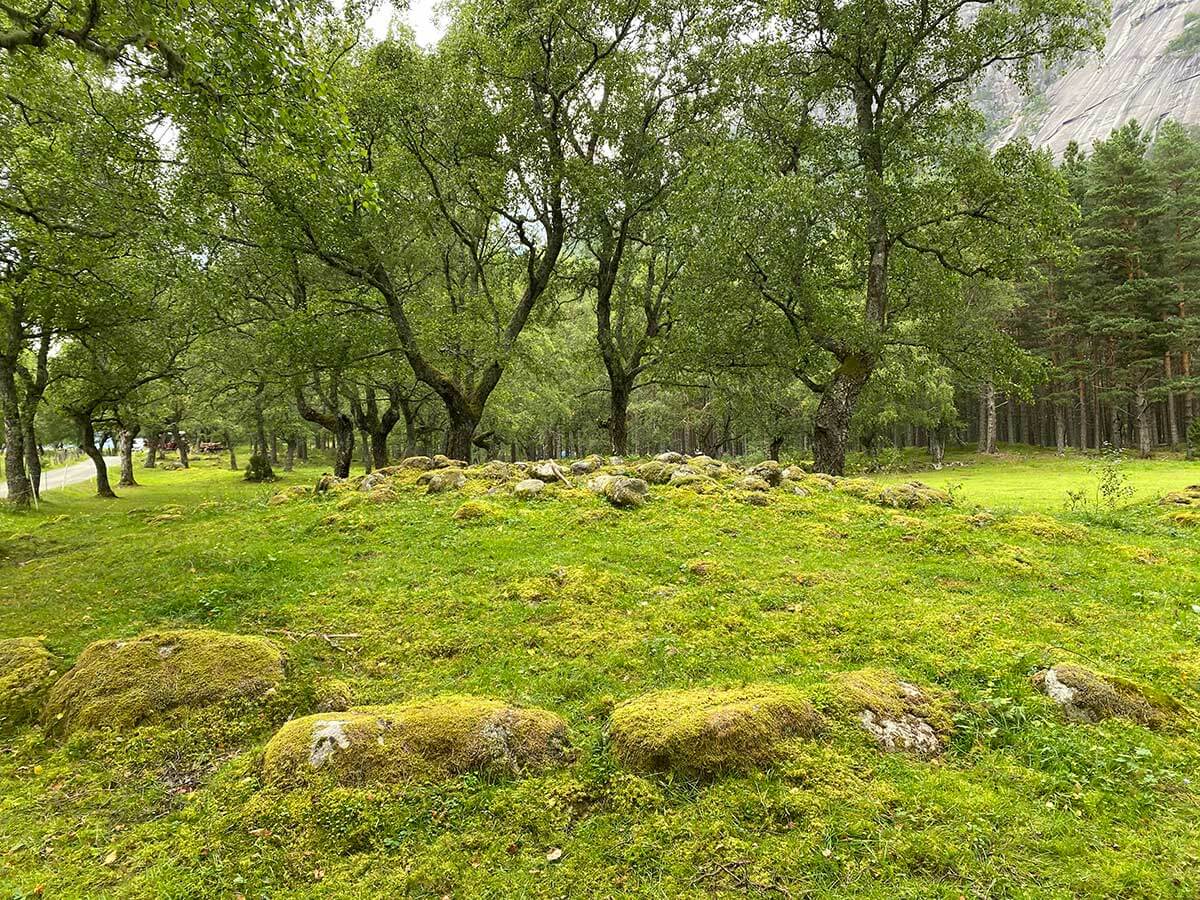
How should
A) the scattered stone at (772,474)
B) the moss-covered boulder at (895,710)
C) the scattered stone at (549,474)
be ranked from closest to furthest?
1. the moss-covered boulder at (895,710)
2. the scattered stone at (549,474)
3. the scattered stone at (772,474)

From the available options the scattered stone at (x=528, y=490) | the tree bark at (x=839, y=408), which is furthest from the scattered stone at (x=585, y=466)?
the tree bark at (x=839, y=408)

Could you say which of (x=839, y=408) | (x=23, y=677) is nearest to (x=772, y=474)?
(x=839, y=408)

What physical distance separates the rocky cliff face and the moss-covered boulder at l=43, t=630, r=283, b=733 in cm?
12166

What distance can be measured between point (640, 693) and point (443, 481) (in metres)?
9.73

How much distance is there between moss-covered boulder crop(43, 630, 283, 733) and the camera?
4402 mm

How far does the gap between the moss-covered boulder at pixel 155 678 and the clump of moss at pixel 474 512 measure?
5723 mm

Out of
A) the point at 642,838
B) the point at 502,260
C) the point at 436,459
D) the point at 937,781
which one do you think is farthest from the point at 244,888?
the point at 502,260

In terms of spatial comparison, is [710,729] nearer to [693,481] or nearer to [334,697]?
[334,697]

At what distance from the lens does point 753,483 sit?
1309 centimetres

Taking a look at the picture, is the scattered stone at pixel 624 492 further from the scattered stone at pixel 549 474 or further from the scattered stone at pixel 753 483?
the scattered stone at pixel 753 483

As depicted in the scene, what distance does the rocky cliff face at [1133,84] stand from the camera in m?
103

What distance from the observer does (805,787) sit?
359 cm

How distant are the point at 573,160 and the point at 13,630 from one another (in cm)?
1773

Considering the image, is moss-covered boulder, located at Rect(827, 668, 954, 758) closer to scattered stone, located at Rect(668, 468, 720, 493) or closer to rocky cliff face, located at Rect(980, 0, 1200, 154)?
scattered stone, located at Rect(668, 468, 720, 493)
